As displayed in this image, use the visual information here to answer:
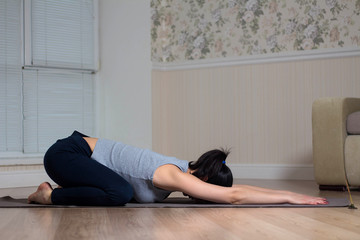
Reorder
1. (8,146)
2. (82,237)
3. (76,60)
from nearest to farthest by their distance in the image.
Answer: (82,237), (8,146), (76,60)

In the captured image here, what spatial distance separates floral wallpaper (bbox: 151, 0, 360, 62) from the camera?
4.95 m

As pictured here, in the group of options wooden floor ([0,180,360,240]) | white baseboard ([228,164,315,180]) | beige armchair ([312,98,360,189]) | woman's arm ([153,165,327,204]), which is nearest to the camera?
wooden floor ([0,180,360,240])

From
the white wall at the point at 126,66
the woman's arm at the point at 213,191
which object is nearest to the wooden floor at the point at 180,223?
the woman's arm at the point at 213,191

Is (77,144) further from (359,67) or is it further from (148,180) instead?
(359,67)

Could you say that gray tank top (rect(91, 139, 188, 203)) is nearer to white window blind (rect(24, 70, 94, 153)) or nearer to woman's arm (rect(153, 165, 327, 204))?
woman's arm (rect(153, 165, 327, 204))

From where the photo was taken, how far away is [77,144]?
297cm

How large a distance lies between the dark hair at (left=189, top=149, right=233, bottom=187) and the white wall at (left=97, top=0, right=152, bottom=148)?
2.61 metres

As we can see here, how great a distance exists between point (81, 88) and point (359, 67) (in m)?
2.56

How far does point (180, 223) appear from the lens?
2266 millimetres

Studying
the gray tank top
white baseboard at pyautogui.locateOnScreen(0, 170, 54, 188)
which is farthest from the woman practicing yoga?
white baseboard at pyautogui.locateOnScreen(0, 170, 54, 188)

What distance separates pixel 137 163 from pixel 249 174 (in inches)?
101

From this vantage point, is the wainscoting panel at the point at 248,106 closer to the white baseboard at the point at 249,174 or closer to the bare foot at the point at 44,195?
the white baseboard at the point at 249,174

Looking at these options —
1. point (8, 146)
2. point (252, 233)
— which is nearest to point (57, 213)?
point (252, 233)

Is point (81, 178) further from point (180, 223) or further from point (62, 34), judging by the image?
point (62, 34)
